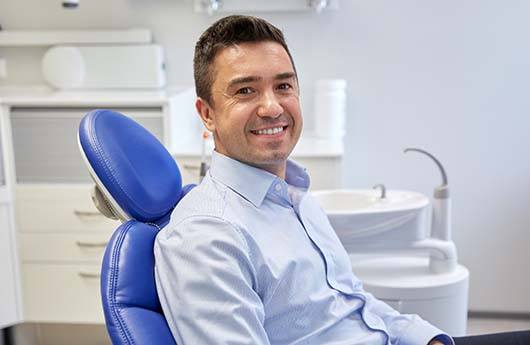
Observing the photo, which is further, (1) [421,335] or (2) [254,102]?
(1) [421,335]

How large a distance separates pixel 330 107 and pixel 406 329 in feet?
4.20

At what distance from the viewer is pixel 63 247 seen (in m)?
2.23

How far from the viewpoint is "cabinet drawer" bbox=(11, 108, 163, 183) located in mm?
2141

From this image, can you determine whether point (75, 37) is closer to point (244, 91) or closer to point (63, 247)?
point (63, 247)

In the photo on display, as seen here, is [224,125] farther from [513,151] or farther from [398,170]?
[513,151]

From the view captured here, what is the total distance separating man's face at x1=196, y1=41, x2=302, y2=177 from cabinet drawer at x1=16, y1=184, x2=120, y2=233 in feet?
3.95

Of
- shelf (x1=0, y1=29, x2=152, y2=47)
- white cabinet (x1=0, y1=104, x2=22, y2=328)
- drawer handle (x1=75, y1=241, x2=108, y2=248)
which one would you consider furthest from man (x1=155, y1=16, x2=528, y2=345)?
shelf (x1=0, y1=29, x2=152, y2=47)

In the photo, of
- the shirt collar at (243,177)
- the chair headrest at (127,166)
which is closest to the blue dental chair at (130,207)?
the chair headrest at (127,166)

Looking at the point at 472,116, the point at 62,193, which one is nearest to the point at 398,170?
the point at 472,116

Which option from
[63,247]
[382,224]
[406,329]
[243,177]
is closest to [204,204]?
[243,177]

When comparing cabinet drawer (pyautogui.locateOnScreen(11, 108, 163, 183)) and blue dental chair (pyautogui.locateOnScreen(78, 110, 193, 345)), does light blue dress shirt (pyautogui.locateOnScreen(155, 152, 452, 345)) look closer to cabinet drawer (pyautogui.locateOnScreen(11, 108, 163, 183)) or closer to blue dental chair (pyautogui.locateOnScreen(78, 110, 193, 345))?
blue dental chair (pyautogui.locateOnScreen(78, 110, 193, 345))

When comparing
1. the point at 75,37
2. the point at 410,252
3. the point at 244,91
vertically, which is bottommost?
the point at 410,252

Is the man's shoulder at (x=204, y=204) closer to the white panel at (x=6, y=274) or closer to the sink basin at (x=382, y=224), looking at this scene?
the sink basin at (x=382, y=224)

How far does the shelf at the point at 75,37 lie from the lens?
246 centimetres
